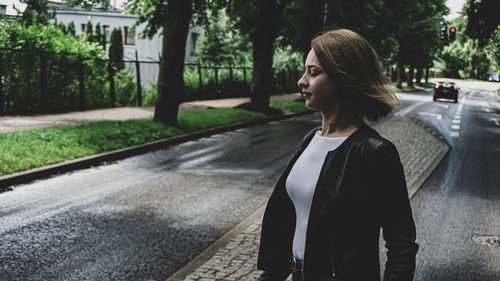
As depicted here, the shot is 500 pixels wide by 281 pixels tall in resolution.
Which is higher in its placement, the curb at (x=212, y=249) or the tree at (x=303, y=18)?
the tree at (x=303, y=18)

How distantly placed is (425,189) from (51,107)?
12.5 m

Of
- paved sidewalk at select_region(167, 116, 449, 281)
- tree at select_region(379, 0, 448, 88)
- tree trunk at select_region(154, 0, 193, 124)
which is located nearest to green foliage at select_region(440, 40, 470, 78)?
tree at select_region(379, 0, 448, 88)

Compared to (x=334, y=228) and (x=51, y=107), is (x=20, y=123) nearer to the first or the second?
(x=51, y=107)

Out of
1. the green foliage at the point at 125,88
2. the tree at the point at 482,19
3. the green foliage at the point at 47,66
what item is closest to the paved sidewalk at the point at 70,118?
the green foliage at the point at 47,66

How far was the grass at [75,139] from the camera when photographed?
371 inches

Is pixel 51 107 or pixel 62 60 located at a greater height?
pixel 62 60

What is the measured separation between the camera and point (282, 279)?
2207 millimetres

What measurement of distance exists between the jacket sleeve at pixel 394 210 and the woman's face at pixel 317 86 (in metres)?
0.27

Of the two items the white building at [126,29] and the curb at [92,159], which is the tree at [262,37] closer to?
the curb at [92,159]

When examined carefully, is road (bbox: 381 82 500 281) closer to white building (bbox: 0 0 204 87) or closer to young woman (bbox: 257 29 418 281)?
young woman (bbox: 257 29 418 281)

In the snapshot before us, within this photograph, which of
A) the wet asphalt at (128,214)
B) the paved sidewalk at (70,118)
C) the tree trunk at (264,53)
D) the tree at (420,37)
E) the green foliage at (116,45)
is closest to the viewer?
the wet asphalt at (128,214)

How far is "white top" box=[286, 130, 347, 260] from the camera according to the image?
2.00m

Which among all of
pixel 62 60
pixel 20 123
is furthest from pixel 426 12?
pixel 20 123

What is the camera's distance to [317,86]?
1.99 metres
